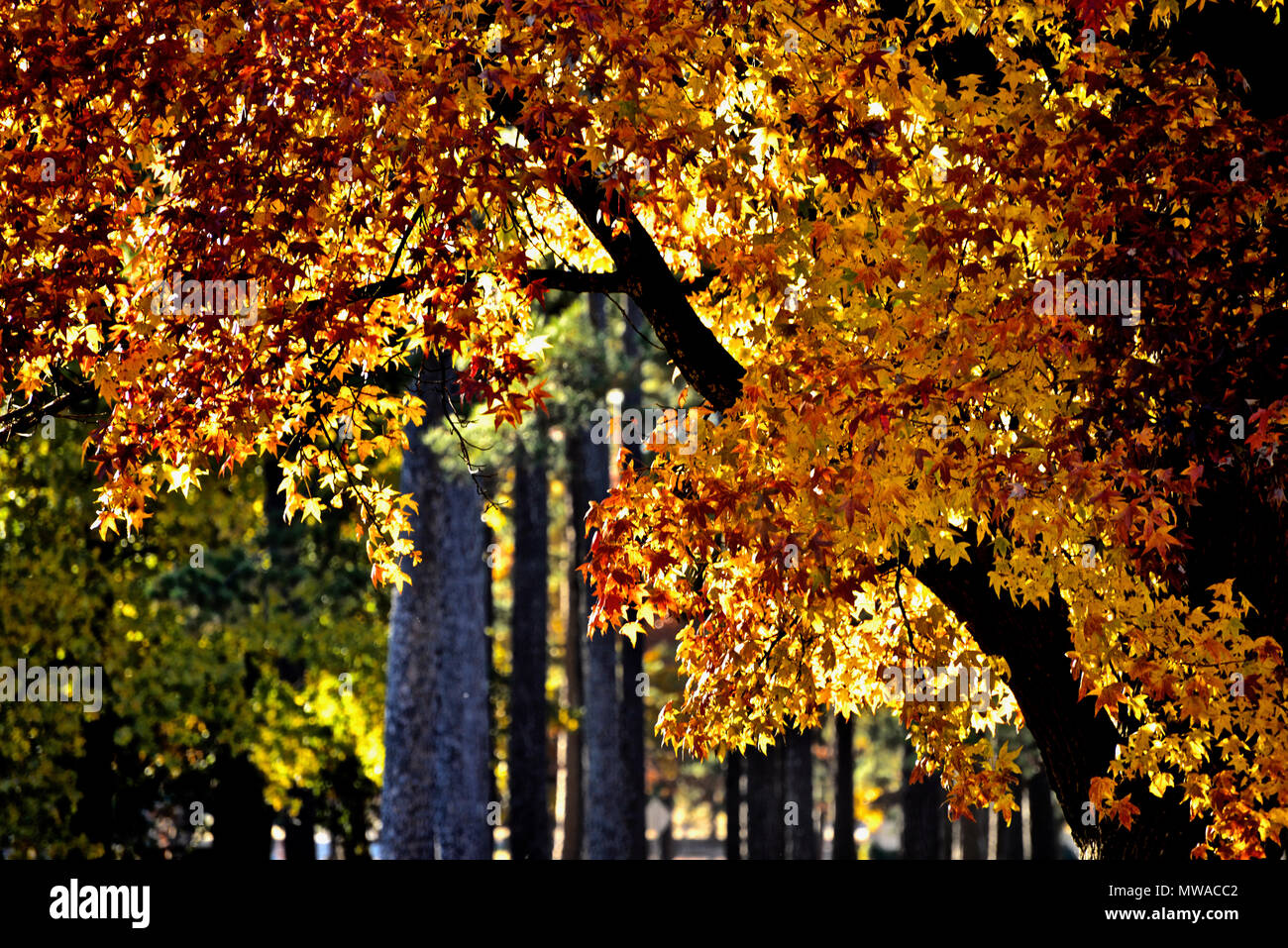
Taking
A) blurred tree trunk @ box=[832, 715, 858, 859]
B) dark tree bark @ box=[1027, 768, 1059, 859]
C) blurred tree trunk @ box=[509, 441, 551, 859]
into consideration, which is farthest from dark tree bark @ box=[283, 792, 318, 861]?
dark tree bark @ box=[1027, 768, 1059, 859]

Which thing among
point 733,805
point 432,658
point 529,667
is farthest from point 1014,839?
point 432,658

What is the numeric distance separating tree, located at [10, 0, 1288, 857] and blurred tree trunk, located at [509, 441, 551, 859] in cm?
1359

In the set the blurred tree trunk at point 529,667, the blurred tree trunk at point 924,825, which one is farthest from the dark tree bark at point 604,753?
the blurred tree trunk at point 924,825

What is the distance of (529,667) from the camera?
73.6ft

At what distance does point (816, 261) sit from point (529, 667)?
55.8ft

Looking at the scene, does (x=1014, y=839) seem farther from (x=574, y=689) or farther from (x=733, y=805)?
(x=574, y=689)

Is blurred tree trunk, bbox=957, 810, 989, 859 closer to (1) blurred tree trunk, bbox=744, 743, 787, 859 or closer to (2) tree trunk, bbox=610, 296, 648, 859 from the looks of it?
(1) blurred tree trunk, bbox=744, 743, 787, 859

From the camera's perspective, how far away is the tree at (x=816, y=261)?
591cm

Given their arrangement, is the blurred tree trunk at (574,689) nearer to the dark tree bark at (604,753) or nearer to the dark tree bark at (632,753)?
the dark tree bark at (604,753)
